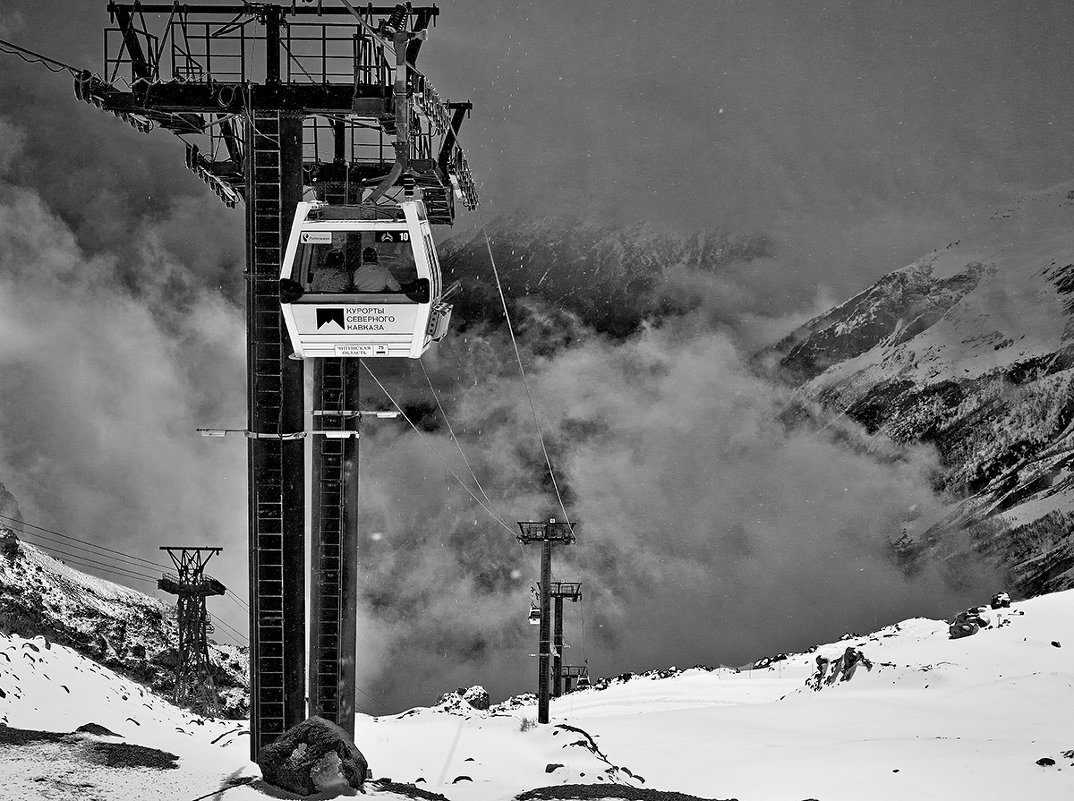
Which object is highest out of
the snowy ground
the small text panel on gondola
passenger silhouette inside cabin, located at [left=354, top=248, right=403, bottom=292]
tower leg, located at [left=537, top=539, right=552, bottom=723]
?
passenger silhouette inside cabin, located at [left=354, top=248, right=403, bottom=292]

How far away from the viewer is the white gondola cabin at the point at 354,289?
9602mm

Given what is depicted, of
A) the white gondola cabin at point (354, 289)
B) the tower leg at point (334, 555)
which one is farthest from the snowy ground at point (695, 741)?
the white gondola cabin at point (354, 289)

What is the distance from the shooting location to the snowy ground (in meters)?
12.6

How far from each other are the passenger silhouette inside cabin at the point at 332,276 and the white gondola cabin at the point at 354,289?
0.4 inches

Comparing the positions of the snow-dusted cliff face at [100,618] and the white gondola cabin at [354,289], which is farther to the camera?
the snow-dusted cliff face at [100,618]

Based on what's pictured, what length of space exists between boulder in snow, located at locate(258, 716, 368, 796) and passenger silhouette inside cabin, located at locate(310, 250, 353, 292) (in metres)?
5.22

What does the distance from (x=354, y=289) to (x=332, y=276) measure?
0.27 meters

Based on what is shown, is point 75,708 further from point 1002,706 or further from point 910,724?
point 1002,706

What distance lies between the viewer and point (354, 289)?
10.1 metres

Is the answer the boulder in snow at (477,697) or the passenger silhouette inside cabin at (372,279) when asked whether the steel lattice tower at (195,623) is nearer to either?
the boulder in snow at (477,697)

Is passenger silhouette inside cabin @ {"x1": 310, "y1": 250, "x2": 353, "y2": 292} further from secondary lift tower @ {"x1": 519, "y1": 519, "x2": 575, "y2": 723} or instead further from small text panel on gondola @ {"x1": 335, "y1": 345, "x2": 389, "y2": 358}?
secondary lift tower @ {"x1": 519, "y1": 519, "x2": 575, "y2": 723}

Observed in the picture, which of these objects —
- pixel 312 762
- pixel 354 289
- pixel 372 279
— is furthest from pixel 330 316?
pixel 312 762

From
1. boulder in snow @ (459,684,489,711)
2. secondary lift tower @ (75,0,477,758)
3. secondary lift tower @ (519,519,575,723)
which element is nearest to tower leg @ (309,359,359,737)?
secondary lift tower @ (75,0,477,758)

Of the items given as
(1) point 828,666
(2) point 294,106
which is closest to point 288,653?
(2) point 294,106
